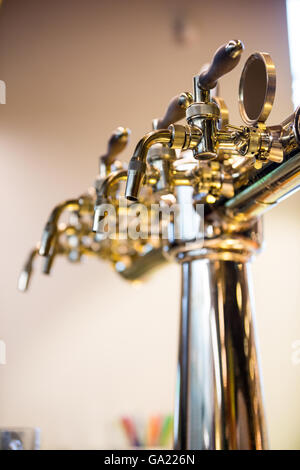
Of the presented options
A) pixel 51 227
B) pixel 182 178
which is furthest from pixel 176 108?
pixel 51 227

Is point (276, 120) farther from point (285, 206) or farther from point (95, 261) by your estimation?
point (95, 261)

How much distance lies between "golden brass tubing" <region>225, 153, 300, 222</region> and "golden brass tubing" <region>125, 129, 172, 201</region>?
0.11 metres

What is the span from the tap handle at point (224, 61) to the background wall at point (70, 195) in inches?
26.3

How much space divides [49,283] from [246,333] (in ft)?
3.28

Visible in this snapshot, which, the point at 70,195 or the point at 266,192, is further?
the point at 70,195

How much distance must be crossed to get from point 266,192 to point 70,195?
1.07m

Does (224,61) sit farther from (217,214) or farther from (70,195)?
(70,195)

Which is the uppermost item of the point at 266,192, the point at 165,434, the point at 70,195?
the point at 70,195

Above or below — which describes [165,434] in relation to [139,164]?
below

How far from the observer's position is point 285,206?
2.40ft

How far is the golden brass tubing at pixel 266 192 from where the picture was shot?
0.47 m

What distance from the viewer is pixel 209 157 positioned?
17.9 inches

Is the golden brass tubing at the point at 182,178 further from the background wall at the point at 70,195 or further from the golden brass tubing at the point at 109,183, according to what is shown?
the background wall at the point at 70,195
